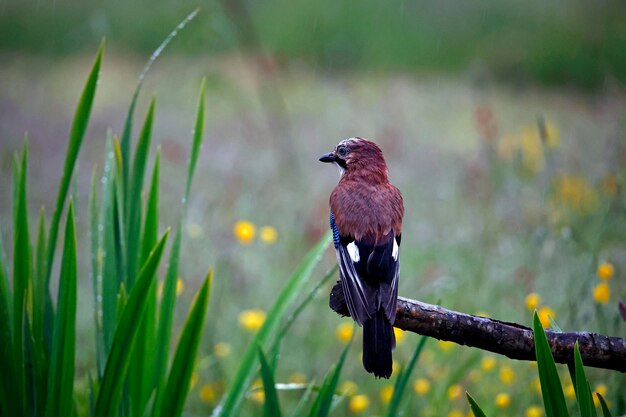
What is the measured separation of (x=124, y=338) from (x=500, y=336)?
82 cm

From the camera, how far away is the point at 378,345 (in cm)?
194

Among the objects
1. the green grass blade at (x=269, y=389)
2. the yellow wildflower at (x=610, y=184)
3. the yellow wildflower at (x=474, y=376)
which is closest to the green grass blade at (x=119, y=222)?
the green grass blade at (x=269, y=389)

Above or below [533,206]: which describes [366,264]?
below

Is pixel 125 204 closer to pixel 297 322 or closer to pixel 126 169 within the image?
pixel 126 169

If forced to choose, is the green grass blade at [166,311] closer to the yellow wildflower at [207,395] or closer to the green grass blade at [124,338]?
the green grass blade at [124,338]

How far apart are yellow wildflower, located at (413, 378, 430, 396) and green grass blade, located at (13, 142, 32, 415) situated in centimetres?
169

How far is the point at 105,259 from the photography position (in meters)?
2.13

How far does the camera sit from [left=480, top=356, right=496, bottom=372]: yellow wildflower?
3.22 meters

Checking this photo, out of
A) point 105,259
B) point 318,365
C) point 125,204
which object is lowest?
point 318,365

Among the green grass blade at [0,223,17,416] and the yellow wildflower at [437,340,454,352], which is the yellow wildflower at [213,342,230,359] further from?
the green grass blade at [0,223,17,416]

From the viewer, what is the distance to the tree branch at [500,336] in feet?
5.59

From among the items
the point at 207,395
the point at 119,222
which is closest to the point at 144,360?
the point at 119,222

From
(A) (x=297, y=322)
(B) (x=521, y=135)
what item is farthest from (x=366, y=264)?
(B) (x=521, y=135)

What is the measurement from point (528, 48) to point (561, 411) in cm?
813
